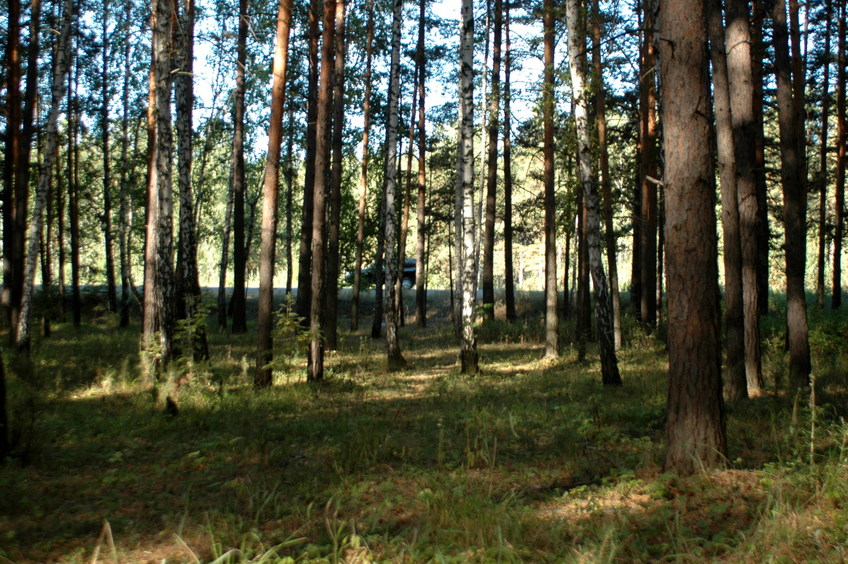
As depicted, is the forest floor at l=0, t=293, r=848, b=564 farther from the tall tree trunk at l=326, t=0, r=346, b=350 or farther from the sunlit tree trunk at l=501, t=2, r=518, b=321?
the sunlit tree trunk at l=501, t=2, r=518, b=321

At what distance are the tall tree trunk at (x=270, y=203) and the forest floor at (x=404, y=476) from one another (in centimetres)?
41

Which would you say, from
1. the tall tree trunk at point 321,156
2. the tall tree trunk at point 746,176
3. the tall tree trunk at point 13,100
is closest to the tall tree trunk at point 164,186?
the tall tree trunk at point 321,156

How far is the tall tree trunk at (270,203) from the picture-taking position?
35.1 feet

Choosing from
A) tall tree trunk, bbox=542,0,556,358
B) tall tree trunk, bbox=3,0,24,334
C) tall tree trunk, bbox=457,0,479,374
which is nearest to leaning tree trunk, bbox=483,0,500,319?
tall tree trunk, bbox=542,0,556,358

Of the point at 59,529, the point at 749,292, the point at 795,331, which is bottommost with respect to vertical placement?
the point at 59,529

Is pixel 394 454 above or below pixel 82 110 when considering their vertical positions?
below

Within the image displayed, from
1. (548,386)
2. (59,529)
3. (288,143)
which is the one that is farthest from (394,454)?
(288,143)

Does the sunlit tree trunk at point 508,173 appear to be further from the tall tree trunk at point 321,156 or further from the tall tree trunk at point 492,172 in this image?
the tall tree trunk at point 321,156

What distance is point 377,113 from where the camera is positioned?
2547cm

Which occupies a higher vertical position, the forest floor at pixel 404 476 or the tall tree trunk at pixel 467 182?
the tall tree trunk at pixel 467 182

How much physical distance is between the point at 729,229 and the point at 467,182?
5.38m

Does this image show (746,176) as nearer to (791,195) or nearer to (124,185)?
(791,195)

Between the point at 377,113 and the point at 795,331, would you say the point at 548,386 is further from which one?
the point at 377,113

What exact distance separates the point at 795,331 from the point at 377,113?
1888cm
